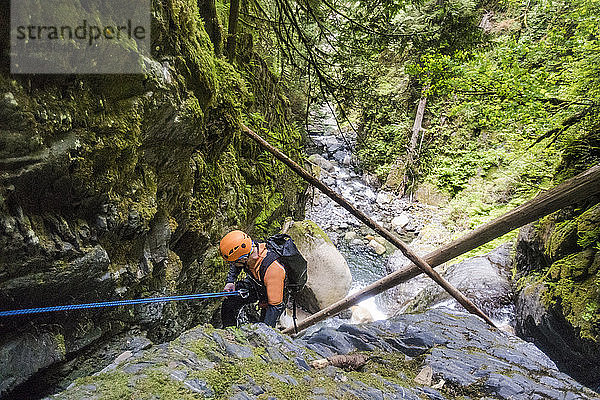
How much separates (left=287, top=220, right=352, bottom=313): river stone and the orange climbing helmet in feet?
15.3

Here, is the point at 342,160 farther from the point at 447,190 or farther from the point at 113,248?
the point at 113,248

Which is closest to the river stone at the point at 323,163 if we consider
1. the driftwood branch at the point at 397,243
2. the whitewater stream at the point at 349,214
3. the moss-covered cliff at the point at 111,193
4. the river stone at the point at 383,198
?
the whitewater stream at the point at 349,214

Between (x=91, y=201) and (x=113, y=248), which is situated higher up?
(x=91, y=201)

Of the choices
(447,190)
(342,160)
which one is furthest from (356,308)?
(342,160)

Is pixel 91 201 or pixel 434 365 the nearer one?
pixel 91 201

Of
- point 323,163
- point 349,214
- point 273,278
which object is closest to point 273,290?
point 273,278

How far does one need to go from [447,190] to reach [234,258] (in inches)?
534

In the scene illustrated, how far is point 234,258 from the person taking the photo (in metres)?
3.88

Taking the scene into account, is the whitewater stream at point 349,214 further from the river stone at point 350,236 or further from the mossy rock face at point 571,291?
the mossy rock face at point 571,291

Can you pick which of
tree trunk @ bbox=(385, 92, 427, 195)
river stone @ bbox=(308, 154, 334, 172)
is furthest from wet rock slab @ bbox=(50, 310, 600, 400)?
river stone @ bbox=(308, 154, 334, 172)

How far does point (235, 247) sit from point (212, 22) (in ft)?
10.2

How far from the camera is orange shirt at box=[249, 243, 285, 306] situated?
3916mm

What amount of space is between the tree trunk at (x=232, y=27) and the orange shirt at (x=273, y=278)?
11.1 feet

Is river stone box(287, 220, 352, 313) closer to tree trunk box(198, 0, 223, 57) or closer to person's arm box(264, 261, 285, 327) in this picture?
person's arm box(264, 261, 285, 327)
